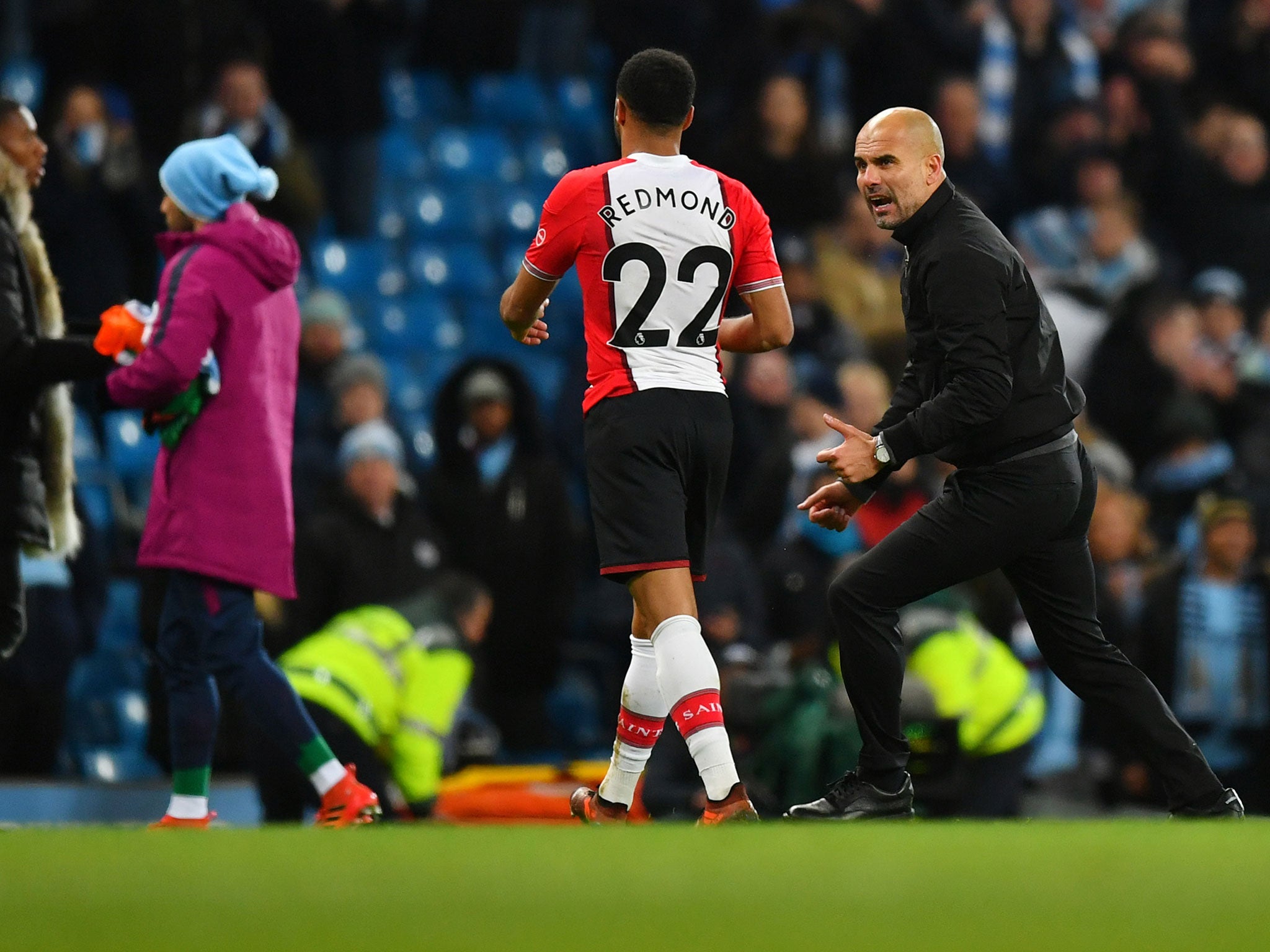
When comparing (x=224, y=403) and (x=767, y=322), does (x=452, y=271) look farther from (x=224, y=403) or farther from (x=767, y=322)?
(x=767, y=322)

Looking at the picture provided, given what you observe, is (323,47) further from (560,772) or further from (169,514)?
(169,514)

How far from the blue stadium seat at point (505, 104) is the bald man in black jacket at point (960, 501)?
352 inches

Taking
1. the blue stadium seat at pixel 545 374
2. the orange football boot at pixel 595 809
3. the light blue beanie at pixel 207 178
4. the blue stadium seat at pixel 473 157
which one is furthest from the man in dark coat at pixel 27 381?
the blue stadium seat at pixel 473 157

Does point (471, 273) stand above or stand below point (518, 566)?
above

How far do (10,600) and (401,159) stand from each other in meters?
8.17

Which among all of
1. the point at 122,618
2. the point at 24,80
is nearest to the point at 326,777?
the point at 122,618

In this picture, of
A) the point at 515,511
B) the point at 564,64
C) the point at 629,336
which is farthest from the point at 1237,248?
the point at 629,336

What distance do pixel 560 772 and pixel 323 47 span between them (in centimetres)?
585

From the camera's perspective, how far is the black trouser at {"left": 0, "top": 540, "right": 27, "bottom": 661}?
21.5ft

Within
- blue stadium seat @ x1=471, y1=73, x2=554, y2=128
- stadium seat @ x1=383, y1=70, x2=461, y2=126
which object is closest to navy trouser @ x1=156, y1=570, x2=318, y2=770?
stadium seat @ x1=383, y1=70, x2=461, y2=126

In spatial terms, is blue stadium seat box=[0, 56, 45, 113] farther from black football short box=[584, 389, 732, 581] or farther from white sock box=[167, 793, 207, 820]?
black football short box=[584, 389, 732, 581]

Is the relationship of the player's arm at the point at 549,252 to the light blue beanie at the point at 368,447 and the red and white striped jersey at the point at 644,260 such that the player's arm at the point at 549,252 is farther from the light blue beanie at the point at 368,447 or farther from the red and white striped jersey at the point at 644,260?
the light blue beanie at the point at 368,447

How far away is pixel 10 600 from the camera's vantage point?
6.56 meters

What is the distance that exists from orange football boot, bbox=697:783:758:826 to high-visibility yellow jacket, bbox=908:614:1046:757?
135 inches
